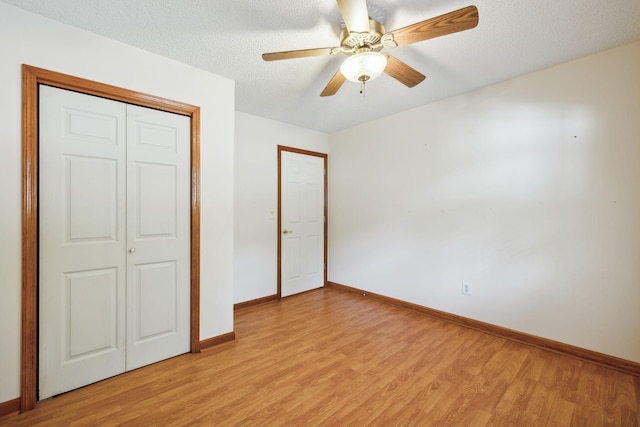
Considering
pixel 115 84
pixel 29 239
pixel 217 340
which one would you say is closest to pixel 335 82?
pixel 115 84

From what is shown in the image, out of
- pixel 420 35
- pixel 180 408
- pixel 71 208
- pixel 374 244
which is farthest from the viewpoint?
pixel 374 244

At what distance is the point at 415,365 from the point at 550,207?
173 centimetres

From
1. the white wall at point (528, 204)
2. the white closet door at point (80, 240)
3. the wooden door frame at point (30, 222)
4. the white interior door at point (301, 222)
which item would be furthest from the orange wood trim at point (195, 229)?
the white wall at point (528, 204)

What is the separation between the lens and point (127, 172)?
1.93 metres

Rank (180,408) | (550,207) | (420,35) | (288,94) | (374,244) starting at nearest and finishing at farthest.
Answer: (420,35) < (180,408) < (550,207) < (288,94) < (374,244)

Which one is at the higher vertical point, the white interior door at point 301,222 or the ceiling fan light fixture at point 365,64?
the ceiling fan light fixture at point 365,64

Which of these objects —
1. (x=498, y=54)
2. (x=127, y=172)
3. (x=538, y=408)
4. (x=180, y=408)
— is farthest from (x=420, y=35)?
(x=180, y=408)

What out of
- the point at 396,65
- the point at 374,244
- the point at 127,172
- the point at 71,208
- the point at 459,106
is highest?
the point at 459,106

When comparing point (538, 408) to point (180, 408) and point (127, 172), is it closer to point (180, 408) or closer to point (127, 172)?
point (180, 408)

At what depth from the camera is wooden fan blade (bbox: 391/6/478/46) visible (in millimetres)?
1221

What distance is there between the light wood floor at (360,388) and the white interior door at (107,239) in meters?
0.22

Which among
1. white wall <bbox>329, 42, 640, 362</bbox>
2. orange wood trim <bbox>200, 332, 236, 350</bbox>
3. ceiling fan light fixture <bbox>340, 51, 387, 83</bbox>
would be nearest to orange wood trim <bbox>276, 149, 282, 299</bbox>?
orange wood trim <bbox>200, 332, 236, 350</bbox>

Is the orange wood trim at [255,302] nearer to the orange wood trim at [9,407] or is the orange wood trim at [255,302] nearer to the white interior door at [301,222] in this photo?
the white interior door at [301,222]

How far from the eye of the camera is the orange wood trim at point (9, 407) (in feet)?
4.94
